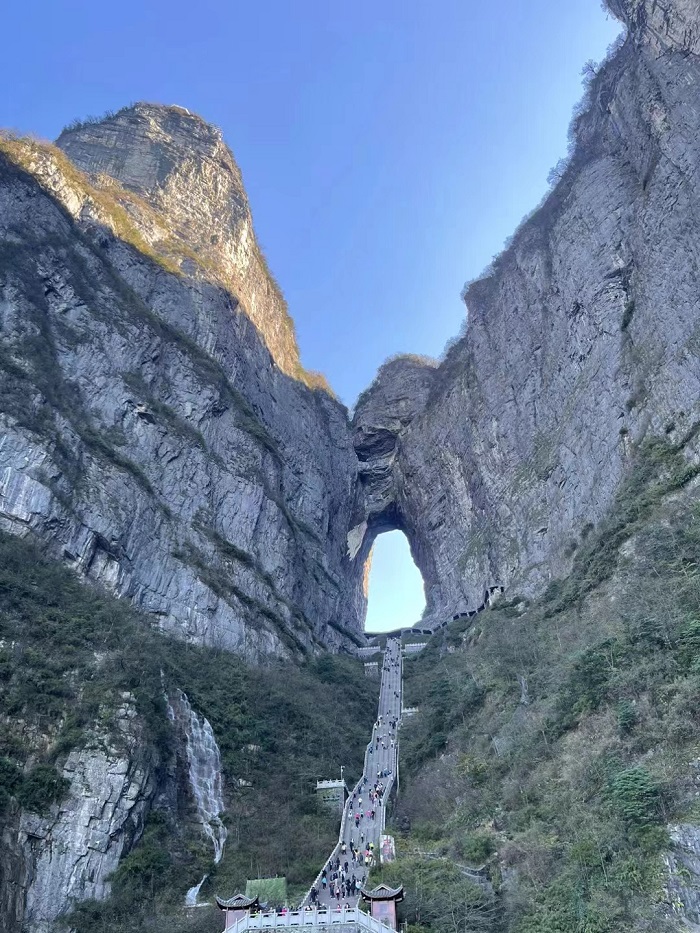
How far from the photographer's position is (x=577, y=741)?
1825 centimetres

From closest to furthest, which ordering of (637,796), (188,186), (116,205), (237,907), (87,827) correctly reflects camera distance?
(637,796) → (237,907) → (87,827) → (116,205) → (188,186)

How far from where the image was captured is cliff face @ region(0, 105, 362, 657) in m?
31.6

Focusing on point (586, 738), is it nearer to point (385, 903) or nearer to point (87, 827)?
point (385, 903)

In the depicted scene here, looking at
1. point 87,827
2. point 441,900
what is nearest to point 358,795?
point 441,900

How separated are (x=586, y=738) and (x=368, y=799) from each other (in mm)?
9338

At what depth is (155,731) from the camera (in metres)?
21.6

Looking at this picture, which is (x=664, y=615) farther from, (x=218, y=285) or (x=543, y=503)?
(x=218, y=285)

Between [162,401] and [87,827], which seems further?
[162,401]

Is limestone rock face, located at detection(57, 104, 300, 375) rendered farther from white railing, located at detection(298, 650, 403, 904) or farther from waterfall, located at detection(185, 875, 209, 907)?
waterfall, located at detection(185, 875, 209, 907)

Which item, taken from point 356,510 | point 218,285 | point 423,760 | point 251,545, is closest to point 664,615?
point 423,760

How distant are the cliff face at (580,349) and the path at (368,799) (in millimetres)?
9854

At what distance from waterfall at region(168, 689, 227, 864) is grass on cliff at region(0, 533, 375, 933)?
13.8 inches

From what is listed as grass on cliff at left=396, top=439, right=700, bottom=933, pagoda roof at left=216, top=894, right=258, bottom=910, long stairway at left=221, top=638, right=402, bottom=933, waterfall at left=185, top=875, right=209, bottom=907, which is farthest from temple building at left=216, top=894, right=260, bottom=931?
grass on cliff at left=396, top=439, right=700, bottom=933

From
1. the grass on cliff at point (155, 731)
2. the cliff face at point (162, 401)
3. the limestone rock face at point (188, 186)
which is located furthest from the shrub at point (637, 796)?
the limestone rock face at point (188, 186)
